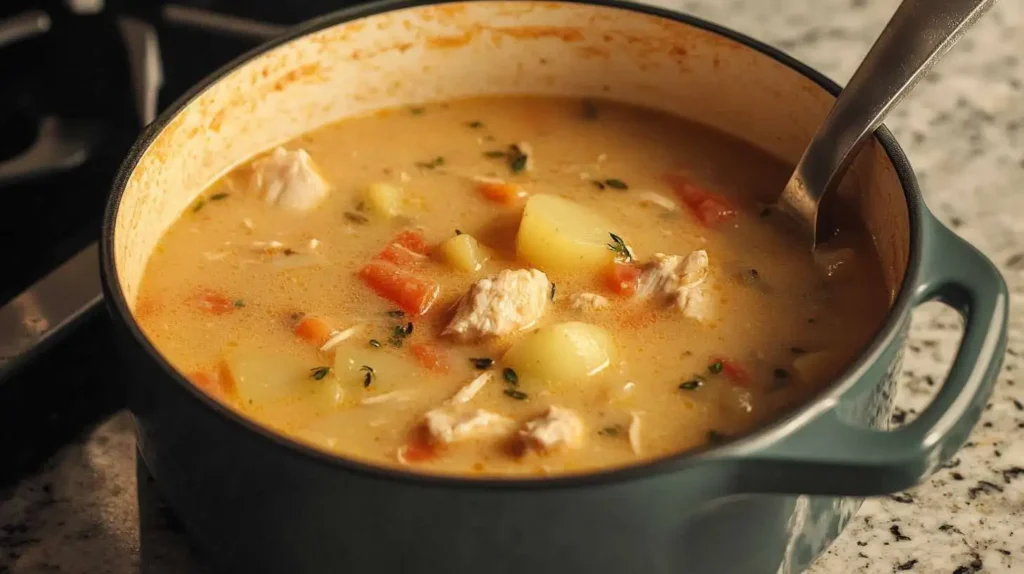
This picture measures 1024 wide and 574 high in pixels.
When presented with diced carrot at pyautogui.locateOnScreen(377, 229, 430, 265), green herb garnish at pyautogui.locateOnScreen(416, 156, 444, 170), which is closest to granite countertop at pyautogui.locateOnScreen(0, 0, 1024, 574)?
diced carrot at pyautogui.locateOnScreen(377, 229, 430, 265)

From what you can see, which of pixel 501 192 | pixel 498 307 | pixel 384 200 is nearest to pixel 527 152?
pixel 501 192

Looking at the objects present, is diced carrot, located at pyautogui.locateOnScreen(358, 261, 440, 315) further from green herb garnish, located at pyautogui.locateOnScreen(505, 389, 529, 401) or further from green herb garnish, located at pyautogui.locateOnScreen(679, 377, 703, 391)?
green herb garnish, located at pyautogui.locateOnScreen(679, 377, 703, 391)

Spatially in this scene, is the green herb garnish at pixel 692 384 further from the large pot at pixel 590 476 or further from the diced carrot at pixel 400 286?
the diced carrot at pixel 400 286

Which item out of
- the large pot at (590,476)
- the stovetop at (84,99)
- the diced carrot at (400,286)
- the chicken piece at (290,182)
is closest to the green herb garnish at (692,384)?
the large pot at (590,476)

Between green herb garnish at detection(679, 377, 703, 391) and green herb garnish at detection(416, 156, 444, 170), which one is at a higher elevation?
green herb garnish at detection(679, 377, 703, 391)

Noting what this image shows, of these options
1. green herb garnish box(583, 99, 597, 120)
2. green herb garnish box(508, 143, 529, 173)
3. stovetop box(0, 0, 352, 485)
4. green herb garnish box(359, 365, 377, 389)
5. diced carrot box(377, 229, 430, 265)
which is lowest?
stovetop box(0, 0, 352, 485)
